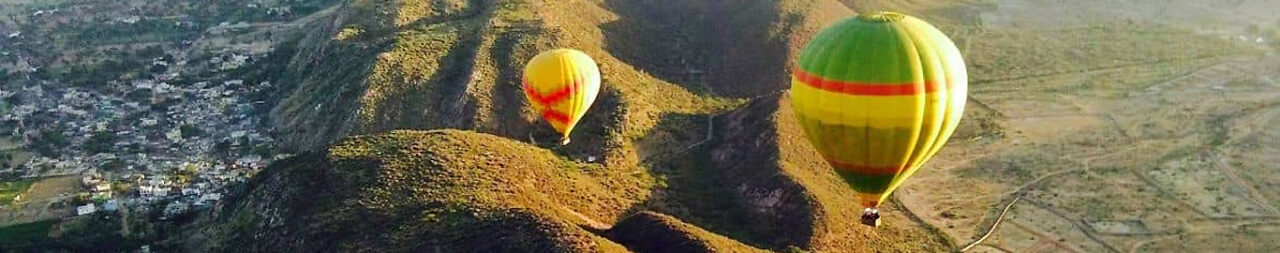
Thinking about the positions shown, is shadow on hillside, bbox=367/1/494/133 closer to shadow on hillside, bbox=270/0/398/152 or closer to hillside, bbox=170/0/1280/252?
hillside, bbox=170/0/1280/252

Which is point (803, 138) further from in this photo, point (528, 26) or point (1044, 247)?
point (528, 26)

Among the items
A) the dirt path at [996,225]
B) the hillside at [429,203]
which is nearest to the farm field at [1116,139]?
the dirt path at [996,225]

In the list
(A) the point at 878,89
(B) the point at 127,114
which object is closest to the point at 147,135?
(B) the point at 127,114

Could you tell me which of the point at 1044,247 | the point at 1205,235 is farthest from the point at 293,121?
the point at 1205,235

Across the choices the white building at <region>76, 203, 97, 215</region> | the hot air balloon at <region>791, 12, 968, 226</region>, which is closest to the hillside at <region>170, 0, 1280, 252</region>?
the hot air balloon at <region>791, 12, 968, 226</region>

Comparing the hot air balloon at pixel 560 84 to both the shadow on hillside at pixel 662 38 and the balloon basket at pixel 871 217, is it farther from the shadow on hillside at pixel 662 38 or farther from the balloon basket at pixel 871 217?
the shadow on hillside at pixel 662 38

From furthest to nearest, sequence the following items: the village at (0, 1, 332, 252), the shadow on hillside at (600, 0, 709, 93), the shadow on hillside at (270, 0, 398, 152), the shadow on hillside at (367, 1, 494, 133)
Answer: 1. the shadow on hillside at (600, 0, 709, 93)
2. the shadow on hillside at (270, 0, 398, 152)
3. the shadow on hillside at (367, 1, 494, 133)
4. the village at (0, 1, 332, 252)

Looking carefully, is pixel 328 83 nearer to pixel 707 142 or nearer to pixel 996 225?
pixel 707 142
